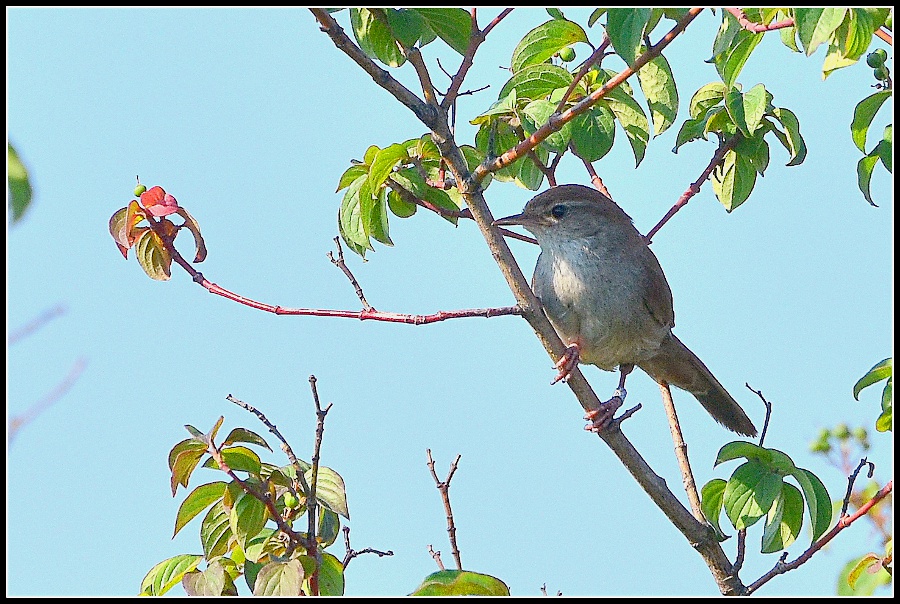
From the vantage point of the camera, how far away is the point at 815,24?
241 centimetres

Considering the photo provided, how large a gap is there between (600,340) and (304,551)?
2.01m

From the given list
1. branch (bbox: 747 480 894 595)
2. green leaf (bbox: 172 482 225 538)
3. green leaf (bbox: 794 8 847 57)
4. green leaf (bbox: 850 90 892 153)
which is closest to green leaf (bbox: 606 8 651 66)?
green leaf (bbox: 794 8 847 57)

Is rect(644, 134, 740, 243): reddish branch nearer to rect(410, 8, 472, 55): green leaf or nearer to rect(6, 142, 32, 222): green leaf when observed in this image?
rect(410, 8, 472, 55): green leaf

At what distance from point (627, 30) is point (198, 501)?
1.85 m

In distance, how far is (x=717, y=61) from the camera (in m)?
3.24

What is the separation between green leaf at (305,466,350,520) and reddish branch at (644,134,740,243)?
176cm

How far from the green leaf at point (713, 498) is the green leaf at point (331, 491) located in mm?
1265

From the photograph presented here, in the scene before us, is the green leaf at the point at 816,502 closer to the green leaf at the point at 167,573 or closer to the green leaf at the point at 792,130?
the green leaf at the point at 792,130

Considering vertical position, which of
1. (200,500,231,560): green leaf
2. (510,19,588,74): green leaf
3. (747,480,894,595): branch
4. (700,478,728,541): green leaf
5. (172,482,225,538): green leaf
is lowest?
(747,480,894,595): branch

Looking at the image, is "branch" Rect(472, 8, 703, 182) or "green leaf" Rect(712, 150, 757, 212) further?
"green leaf" Rect(712, 150, 757, 212)

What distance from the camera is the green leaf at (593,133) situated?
331 centimetres

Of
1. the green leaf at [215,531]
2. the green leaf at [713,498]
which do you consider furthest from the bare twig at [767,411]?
the green leaf at [215,531]

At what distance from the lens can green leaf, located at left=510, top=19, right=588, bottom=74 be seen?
11.1ft

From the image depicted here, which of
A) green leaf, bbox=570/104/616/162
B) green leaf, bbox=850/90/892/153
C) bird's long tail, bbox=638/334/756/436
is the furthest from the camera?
bird's long tail, bbox=638/334/756/436
